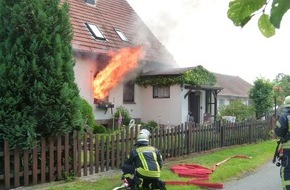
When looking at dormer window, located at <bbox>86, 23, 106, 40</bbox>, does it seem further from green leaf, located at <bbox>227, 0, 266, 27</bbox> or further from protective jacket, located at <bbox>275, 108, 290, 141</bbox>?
green leaf, located at <bbox>227, 0, 266, 27</bbox>

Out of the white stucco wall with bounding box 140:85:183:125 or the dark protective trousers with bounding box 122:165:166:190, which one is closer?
the dark protective trousers with bounding box 122:165:166:190

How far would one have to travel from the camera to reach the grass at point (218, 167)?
788cm

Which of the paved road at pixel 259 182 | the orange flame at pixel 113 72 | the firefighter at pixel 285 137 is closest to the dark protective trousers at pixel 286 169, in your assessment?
the firefighter at pixel 285 137

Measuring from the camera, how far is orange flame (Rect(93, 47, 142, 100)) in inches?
667

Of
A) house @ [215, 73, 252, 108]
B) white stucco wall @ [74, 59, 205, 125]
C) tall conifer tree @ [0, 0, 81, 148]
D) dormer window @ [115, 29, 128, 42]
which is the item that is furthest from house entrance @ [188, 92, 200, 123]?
tall conifer tree @ [0, 0, 81, 148]

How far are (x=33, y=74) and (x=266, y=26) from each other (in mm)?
7134

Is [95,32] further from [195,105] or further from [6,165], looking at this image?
[6,165]

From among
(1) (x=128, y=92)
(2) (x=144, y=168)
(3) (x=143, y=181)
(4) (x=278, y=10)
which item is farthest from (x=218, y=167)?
(1) (x=128, y=92)

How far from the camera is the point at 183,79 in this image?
→ 1803cm

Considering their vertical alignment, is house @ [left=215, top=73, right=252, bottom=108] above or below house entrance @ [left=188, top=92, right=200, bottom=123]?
above

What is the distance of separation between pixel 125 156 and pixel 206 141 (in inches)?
166

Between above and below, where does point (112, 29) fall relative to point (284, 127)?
above

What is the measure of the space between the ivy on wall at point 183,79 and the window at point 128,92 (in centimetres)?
36

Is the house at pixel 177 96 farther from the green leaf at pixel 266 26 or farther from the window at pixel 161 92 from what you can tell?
the green leaf at pixel 266 26
